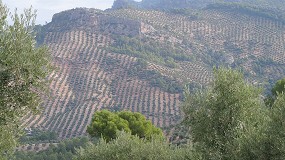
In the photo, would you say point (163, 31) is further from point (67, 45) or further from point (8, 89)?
point (8, 89)

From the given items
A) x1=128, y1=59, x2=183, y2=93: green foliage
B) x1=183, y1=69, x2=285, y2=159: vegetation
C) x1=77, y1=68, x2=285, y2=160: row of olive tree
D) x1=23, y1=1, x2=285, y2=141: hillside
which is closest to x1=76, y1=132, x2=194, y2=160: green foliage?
x1=77, y1=68, x2=285, y2=160: row of olive tree

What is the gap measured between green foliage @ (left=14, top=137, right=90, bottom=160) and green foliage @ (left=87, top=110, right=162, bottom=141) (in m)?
3.62

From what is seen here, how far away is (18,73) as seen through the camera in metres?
11.3

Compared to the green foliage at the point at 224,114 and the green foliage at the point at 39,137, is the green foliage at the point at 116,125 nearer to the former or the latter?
the green foliage at the point at 224,114

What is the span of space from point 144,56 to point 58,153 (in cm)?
4313

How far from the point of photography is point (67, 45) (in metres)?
78.3

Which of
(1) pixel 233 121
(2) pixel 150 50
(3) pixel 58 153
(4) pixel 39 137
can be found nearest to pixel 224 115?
Answer: (1) pixel 233 121

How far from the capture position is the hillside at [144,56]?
59312 mm

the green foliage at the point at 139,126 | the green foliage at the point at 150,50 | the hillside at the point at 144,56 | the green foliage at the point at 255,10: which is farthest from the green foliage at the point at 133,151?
the green foliage at the point at 255,10

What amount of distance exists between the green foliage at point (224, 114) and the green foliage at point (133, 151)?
3.24 metres

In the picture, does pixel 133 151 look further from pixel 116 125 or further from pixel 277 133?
pixel 277 133

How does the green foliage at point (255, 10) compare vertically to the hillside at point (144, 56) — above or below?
above

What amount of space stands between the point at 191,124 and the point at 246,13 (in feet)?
343

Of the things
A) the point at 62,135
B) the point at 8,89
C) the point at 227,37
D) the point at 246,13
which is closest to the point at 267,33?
the point at 227,37
